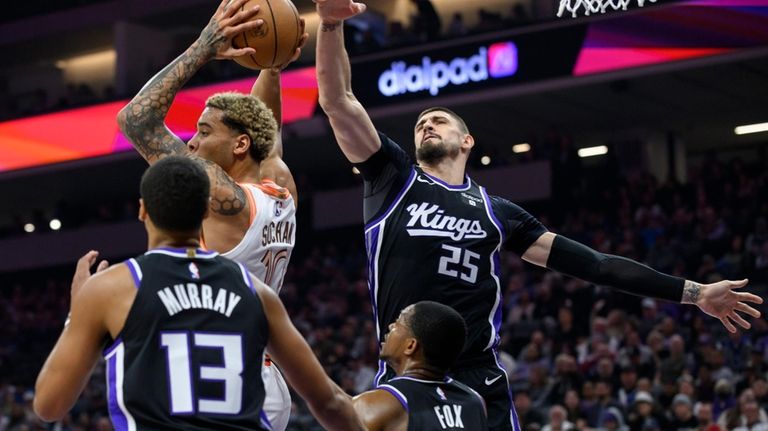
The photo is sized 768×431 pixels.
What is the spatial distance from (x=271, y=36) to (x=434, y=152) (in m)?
1.26

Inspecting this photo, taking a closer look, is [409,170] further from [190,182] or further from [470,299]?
[190,182]

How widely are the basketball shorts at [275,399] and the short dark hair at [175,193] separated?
1.55m

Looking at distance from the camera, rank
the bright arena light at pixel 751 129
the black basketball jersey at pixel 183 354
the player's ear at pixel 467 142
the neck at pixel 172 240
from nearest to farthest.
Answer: the black basketball jersey at pixel 183 354, the neck at pixel 172 240, the player's ear at pixel 467 142, the bright arena light at pixel 751 129

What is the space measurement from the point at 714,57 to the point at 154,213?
47.2 ft

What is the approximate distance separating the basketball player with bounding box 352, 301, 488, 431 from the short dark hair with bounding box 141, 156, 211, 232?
4.09ft

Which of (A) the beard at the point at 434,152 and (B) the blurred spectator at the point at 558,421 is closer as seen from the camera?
(A) the beard at the point at 434,152

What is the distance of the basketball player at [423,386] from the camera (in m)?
4.16

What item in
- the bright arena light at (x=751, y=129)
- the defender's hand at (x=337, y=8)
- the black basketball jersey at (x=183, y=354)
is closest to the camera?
Result: the black basketball jersey at (x=183, y=354)

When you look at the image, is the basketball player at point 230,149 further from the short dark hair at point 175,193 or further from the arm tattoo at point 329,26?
the short dark hair at point 175,193

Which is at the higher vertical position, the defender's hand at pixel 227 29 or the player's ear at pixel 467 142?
the defender's hand at pixel 227 29

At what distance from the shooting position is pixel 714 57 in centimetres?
1633

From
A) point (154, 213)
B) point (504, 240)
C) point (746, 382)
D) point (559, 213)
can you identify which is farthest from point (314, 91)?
point (154, 213)

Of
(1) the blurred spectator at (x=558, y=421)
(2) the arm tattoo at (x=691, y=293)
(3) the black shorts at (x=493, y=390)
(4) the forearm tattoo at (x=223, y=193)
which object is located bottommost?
(1) the blurred spectator at (x=558, y=421)

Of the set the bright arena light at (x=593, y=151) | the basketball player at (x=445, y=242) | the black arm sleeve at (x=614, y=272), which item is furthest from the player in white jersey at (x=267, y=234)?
the bright arena light at (x=593, y=151)
